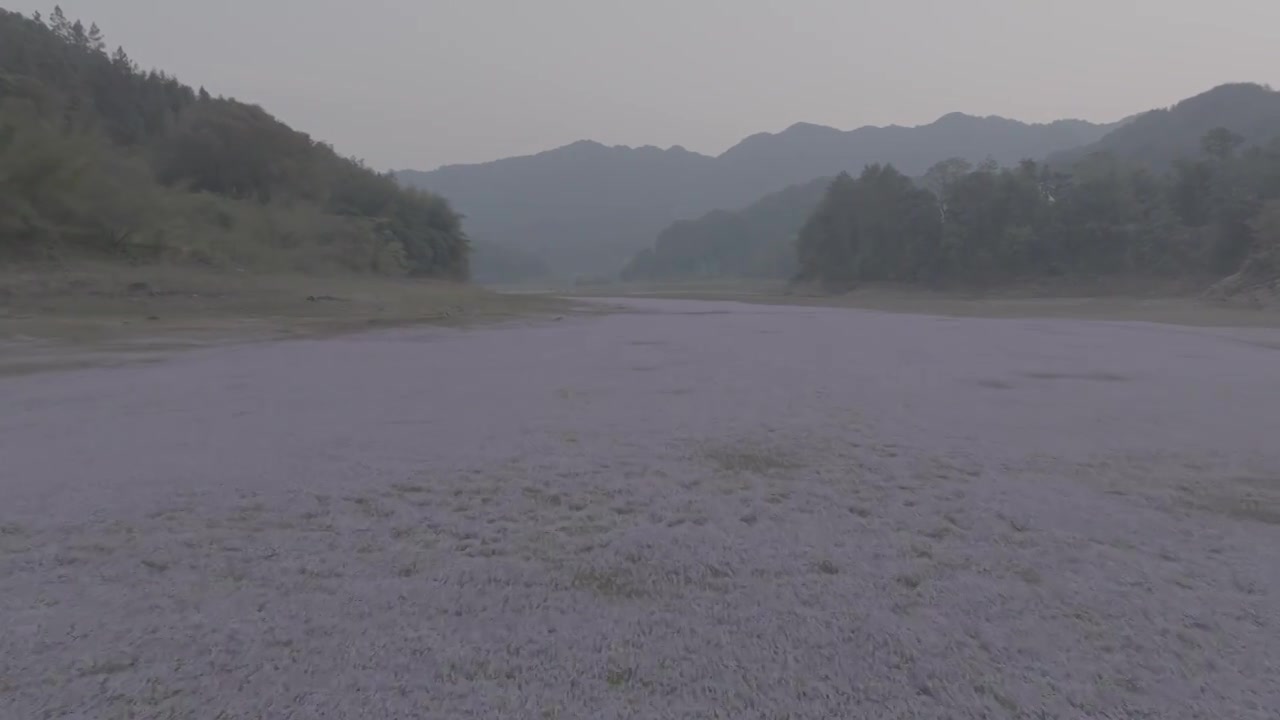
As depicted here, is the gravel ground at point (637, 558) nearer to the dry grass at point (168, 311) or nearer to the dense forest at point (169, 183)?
the dry grass at point (168, 311)

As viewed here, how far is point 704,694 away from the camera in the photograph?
2.04m

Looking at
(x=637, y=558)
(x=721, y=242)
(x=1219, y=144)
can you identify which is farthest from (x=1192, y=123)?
(x=637, y=558)

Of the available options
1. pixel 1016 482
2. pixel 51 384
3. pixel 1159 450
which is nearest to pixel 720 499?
pixel 1016 482

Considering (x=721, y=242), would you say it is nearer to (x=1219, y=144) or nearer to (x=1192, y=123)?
(x=1192, y=123)

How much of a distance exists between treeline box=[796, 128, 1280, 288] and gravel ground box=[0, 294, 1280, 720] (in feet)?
109

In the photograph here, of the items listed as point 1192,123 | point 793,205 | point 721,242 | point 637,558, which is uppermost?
point 1192,123

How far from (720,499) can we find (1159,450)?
2665 millimetres

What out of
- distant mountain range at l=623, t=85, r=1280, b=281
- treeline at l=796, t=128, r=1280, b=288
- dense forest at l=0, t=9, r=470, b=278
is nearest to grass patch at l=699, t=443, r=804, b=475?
dense forest at l=0, t=9, r=470, b=278

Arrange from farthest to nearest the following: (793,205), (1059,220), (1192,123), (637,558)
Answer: (793,205) → (1192,123) → (1059,220) → (637,558)

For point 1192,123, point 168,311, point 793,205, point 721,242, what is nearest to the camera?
point 168,311

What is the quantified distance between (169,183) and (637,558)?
121 ft

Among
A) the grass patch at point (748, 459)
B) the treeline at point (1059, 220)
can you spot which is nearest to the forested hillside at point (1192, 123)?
the treeline at point (1059, 220)

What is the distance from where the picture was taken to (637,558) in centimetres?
292

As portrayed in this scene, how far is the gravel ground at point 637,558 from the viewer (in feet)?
6.79
